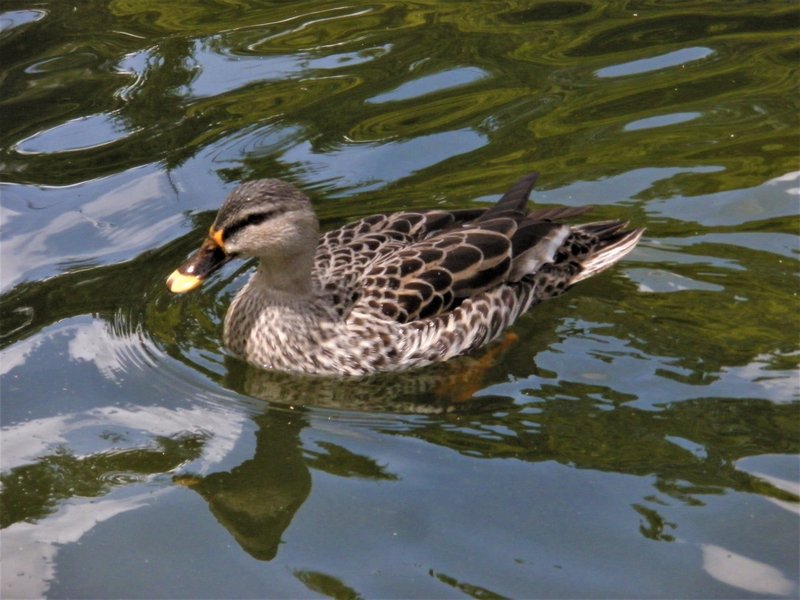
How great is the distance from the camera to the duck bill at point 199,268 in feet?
25.8

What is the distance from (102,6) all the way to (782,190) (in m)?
6.88

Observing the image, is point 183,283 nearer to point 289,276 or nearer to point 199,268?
point 199,268

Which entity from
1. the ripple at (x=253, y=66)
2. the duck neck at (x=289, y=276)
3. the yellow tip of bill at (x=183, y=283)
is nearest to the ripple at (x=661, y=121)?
the ripple at (x=253, y=66)

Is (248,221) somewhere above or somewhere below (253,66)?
above

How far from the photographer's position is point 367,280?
842 centimetres

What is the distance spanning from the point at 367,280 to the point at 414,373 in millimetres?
650

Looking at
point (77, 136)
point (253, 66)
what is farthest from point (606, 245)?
point (77, 136)

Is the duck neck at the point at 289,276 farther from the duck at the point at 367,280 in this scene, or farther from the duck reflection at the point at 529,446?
the duck reflection at the point at 529,446

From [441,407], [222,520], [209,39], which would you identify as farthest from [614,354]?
[209,39]

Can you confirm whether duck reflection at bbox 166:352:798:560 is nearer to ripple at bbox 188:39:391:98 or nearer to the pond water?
the pond water

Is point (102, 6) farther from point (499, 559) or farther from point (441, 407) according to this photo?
point (499, 559)

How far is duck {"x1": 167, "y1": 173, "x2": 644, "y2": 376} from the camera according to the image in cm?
805

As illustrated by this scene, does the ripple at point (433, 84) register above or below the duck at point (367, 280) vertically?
above

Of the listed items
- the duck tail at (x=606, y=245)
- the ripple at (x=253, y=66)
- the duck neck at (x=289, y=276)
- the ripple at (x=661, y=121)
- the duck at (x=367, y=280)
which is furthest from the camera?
the ripple at (x=253, y=66)
